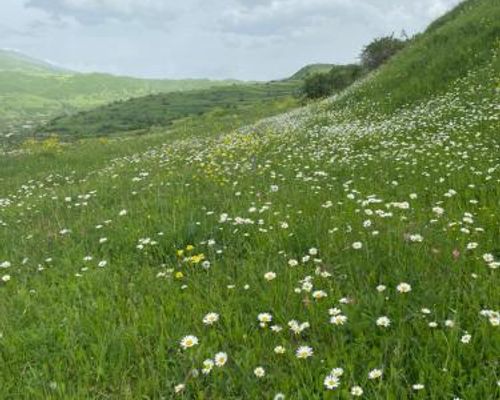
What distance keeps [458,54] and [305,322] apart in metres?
21.6

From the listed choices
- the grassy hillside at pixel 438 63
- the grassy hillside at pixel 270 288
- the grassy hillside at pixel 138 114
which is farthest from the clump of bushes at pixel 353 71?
the grassy hillside at pixel 138 114

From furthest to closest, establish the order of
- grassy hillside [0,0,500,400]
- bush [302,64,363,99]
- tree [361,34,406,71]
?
bush [302,64,363,99] < tree [361,34,406,71] < grassy hillside [0,0,500,400]

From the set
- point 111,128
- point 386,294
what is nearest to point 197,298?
point 386,294

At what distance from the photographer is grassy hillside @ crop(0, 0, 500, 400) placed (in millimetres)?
3943

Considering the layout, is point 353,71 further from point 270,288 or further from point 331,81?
point 270,288

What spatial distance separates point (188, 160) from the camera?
1623cm

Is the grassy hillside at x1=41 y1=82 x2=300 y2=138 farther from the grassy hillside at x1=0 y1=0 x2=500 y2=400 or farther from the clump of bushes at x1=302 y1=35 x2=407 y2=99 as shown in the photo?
the grassy hillside at x1=0 y1=0 x2=500 y2=400

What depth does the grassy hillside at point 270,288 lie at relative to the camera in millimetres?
3943

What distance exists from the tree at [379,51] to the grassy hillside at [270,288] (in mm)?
39058

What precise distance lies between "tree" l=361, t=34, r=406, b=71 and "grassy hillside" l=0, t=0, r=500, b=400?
Answer: 39.1 metres

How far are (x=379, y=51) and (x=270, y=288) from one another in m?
47.9

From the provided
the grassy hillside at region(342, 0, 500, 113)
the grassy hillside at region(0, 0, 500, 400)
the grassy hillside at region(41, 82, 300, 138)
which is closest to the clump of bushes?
the grassy hillside at region(342, 0, 500, 113)

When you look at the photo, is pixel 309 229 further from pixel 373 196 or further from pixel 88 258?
pixel 88 258

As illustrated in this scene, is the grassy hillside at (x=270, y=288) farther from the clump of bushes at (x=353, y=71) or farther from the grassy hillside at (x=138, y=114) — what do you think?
the grassy hillside at (x=138, y=114)
